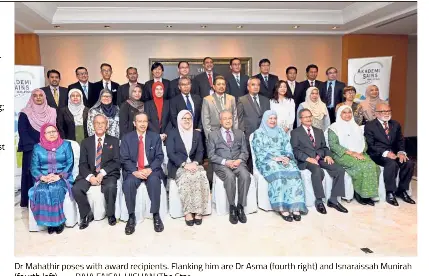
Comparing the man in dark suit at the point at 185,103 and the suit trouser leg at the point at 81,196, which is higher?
the man in dark suit at the point at 185,103

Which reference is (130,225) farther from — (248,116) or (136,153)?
(248,116)

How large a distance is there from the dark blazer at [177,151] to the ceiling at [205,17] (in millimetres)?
2358

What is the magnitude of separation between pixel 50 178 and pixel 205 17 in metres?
3.48

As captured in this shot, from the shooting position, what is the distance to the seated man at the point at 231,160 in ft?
11.6

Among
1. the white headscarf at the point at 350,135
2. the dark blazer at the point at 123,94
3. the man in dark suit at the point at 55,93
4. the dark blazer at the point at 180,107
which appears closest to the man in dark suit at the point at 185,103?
the dark blazer at the point at 180,107

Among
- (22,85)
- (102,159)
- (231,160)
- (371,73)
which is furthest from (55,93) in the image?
(371,73)

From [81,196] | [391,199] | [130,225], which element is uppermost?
[81,196]

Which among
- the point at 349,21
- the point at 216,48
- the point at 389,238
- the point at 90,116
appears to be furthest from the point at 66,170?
the point at 349,21

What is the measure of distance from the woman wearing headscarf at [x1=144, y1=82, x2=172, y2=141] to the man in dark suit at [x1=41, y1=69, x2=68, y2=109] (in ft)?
4.09

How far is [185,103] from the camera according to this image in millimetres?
4230

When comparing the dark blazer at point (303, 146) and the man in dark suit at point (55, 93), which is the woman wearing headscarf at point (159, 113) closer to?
the man in dark suit at point (55, 93)

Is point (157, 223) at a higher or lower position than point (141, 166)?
lower

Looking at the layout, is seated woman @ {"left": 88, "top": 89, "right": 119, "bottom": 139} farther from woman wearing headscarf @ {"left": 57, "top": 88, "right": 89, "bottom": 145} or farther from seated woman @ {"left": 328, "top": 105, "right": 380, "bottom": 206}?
seated woman @ {"left": 328, "top": 105, "right": 380, "bottom": 206}
